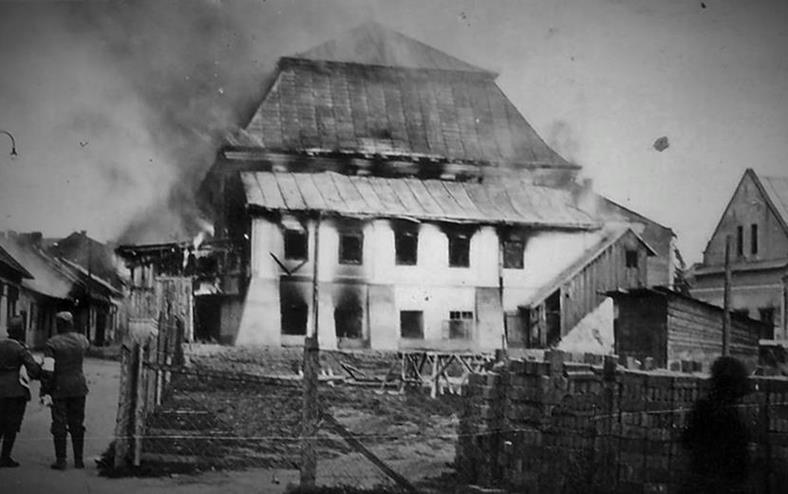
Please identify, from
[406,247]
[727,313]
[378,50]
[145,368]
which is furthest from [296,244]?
[727,313]

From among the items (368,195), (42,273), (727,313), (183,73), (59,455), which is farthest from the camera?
(727,313)

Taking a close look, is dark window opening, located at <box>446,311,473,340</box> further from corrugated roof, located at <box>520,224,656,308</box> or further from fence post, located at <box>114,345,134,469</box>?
fence post, located at <box>114,345,134,469</box>

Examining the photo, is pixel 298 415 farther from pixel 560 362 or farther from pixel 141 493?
pixel 560 362

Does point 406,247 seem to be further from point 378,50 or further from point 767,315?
point 767,315

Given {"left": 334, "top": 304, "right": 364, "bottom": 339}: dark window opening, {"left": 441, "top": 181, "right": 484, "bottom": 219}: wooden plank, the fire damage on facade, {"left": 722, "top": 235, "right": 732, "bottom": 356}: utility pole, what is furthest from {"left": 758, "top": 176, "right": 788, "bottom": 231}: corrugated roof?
{"left": 334, "top": 304, "right": 364, "bottom": 339}: dark window opening

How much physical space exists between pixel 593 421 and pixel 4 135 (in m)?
2.99

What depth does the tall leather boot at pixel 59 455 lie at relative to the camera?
4.50 m

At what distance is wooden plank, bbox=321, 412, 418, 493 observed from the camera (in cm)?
474

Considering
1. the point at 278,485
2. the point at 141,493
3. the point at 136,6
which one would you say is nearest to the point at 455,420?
the point at 278,485

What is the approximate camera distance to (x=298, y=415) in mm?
4734

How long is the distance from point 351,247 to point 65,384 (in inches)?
55.2

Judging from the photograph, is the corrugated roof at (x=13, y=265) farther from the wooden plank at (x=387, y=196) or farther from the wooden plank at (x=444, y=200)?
the wooden plank at (x=444, y=200)

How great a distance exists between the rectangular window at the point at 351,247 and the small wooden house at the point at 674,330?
1.21 m

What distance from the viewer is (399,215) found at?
15.9ft
